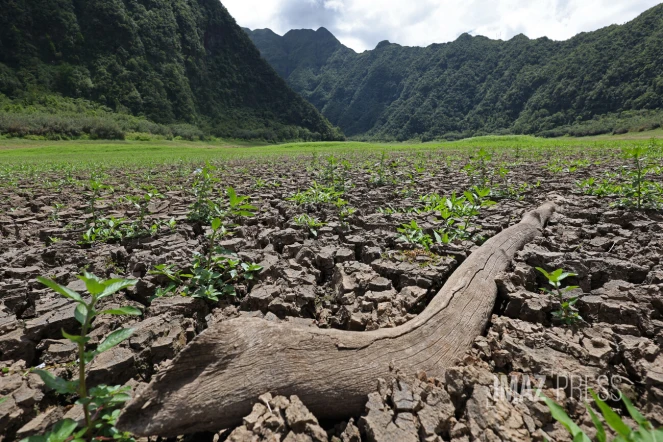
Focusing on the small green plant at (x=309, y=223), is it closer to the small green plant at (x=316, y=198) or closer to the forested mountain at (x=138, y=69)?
the small green plant at (x=316, y=198)

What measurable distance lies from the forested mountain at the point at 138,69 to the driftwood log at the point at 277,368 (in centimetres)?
4862

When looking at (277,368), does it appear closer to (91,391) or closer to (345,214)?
(91,391)

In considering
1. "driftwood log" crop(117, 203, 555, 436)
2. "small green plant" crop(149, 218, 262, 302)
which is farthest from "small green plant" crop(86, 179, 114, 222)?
"driftwood log" crop(117, 203, 555, 436)

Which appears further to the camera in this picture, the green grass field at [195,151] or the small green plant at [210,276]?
the green grass field at [195,151]

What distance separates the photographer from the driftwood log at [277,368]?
3.88ft

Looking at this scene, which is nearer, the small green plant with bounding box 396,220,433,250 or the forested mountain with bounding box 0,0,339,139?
the small green plant with bounding box 396,220,433,250

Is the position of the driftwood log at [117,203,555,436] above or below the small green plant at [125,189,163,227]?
below

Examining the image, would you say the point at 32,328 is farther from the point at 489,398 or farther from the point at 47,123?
the point at 47,123

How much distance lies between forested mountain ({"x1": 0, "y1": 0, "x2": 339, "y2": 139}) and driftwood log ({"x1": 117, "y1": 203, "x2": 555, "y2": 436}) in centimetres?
4862

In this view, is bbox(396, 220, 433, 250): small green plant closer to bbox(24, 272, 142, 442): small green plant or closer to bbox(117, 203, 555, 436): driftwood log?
bbox(117, 203, 555, 436): driftwood log

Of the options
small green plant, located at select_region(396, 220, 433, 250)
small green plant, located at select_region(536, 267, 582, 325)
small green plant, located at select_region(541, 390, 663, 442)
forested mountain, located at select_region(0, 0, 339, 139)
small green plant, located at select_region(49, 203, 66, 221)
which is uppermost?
forested mountain, located at select_region(0, 0, 339, 139)

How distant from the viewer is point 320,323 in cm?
195

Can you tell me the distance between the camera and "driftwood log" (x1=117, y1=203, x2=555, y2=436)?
3.88ft

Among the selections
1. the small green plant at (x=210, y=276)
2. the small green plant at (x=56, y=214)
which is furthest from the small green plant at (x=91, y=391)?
the small green plant at (x=56, y=214)
